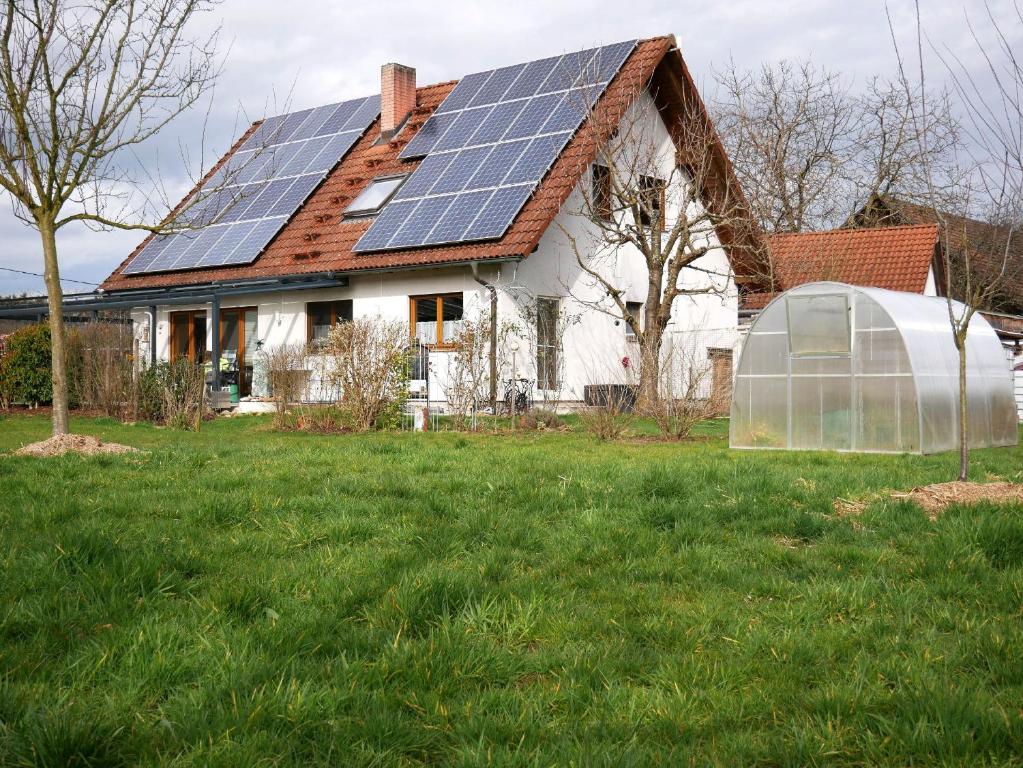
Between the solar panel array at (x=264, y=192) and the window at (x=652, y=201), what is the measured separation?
747 cm

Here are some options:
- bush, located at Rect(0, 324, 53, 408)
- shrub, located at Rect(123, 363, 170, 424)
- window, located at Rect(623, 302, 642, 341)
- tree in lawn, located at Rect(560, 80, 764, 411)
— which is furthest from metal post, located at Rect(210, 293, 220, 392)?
window, located at Rect(623, 302, 642, 341)

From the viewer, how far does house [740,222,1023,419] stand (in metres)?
25.9

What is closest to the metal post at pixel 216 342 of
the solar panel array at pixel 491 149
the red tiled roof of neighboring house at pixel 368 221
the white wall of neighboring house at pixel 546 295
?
the red tiled roof of neighboring house at pixel 368 221

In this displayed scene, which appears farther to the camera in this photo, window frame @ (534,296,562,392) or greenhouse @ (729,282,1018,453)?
window frame @ (534,296,562,392)

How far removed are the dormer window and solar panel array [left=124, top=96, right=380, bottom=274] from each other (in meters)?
1.89

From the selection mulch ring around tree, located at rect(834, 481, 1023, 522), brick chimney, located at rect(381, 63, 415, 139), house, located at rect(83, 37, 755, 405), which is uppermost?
brick chimney, located at rect(381, 63, 415, 139)

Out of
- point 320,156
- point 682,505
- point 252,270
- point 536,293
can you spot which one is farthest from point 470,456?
point 320,156

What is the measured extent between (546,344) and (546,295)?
3.40 feet

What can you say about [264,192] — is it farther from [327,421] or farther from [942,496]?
[942,496]

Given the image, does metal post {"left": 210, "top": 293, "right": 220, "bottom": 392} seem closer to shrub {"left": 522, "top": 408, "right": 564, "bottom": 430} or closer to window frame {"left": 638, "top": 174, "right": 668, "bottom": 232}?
shrub {"left": 522, "top": 408, "right": 564, "bottom": 430}

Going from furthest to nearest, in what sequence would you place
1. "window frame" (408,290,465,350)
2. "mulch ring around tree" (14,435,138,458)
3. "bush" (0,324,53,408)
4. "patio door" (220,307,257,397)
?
"patio door" (220,307,257,397), "bush" (0,324,53,408), "window frame" (408,290,465,350), "mulch ring around tree" (14,435,138,458)

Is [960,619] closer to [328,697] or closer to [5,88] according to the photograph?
[328,697]

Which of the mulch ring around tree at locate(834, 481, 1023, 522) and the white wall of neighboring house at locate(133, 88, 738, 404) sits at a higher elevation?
the white wall of neighboring house at locate(133, 88, 738, 404)

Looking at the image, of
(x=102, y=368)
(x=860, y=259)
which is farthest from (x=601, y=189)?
(x=860, y=259)
